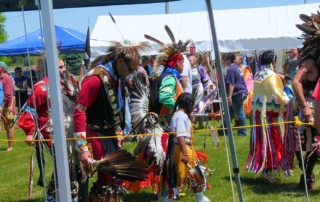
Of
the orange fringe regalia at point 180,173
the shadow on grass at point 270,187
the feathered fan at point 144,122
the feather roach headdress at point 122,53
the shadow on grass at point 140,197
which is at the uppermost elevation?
the feather roach headdress at point 122,53

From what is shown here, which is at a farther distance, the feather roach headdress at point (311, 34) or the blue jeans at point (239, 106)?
the blue jeans at point (239, 106)

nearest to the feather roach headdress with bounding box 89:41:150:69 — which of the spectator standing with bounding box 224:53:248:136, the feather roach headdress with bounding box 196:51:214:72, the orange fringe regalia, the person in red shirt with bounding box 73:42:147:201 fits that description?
the person in red shirt with bounding box 73:42:147:201

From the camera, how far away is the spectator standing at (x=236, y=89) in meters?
11.5

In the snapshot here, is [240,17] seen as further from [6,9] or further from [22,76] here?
[6,9]

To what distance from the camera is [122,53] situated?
4.66 metres

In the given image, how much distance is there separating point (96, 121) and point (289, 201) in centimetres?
249

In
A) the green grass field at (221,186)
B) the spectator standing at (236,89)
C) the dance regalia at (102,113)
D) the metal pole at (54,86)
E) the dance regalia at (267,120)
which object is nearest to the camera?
the metal pole at (54,86)

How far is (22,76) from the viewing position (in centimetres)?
1911

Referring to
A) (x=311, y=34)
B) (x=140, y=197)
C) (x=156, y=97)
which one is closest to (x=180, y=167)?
(x=156, y=97)

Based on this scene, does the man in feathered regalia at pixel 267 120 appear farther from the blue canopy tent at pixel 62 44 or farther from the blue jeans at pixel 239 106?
the blue canopy tent at pixel 62 44

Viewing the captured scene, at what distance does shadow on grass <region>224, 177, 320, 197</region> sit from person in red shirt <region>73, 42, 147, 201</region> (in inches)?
97.8

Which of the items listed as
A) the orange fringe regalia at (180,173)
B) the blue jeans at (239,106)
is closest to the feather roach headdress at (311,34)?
the orange fringe regalia at (180,173)

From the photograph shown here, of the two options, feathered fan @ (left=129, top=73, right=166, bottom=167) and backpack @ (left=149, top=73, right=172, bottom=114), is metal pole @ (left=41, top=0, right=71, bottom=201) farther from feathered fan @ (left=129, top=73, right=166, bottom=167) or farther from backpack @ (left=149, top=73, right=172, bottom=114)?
backpack @ (left=149, top=73, right=172, bottom=114)

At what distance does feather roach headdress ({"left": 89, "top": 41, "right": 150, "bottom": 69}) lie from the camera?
466cm
